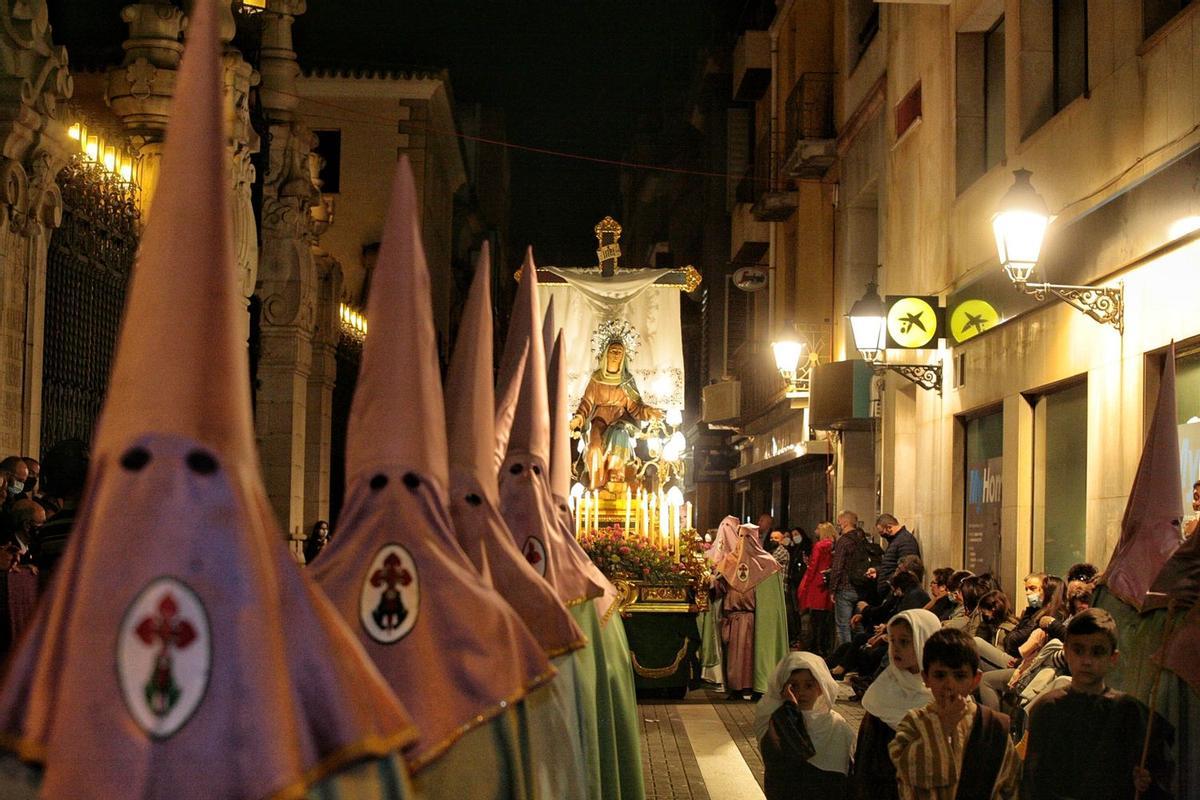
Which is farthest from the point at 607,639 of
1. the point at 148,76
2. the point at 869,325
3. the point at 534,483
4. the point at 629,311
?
the point at 629,311

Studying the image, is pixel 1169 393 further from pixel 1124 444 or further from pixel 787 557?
pixel 787 557

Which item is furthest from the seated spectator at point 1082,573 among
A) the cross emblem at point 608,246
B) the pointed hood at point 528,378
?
the cross emblem at point 608,246

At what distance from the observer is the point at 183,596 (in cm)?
342

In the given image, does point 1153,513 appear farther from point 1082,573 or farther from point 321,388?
point 321,388

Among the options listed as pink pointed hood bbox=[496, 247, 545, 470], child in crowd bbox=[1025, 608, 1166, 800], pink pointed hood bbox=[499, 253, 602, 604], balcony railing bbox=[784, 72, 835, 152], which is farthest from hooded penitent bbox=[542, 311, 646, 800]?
balcony railing bbox=[784, 72, 835, 152]

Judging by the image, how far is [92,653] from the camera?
336 centimetres

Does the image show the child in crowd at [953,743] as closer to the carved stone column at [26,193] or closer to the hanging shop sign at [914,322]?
the carved stone column at [26,193]

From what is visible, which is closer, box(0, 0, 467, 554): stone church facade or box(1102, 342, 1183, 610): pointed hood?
box(1102, 342, 1183, 610): pointed hood

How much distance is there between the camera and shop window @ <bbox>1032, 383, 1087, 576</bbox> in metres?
15.5

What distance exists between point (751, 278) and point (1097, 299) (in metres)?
22.5

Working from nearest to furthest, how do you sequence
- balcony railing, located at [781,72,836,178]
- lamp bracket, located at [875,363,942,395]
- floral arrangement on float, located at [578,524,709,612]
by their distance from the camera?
floral arrangement on float, located at [578,524,709,612] → lamp bracket, located at [875,363,942,395] → balcony railing, located at [781,72,836,178]

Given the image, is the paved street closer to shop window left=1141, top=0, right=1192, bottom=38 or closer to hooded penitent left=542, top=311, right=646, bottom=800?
hooded penitent left=542, top=311, right=646, bottom=800

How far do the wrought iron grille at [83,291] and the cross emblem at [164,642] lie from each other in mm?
10011

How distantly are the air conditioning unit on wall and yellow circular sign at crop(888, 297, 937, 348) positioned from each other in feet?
67.9
